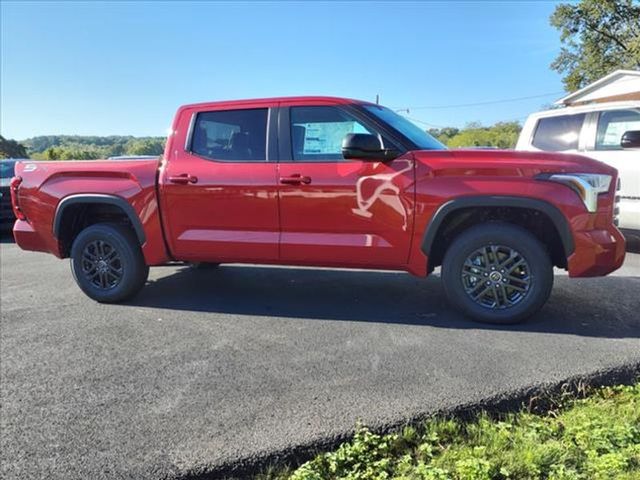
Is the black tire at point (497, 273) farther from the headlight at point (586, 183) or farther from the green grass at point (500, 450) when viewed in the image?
the green grass at point (500, 450)

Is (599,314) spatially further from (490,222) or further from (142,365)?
(142,365)

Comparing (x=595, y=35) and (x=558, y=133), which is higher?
(x=595, y=35)

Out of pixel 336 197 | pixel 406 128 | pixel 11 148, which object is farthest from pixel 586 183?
pixel 11 148

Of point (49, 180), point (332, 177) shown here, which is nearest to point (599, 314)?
point (332, 177)

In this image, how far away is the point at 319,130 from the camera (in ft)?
14.4

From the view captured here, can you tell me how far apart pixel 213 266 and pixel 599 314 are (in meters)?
4.51

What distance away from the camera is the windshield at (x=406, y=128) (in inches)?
168

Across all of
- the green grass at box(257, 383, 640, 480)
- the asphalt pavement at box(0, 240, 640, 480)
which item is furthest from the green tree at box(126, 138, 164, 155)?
the green grass at box(257, 383, 640, 480)

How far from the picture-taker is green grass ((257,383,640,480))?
221 centimetres

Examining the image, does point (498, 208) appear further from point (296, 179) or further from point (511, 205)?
point (296, 179)

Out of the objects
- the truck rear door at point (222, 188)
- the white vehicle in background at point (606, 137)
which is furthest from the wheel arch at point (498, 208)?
the white vehicle in background at point (606, 137)

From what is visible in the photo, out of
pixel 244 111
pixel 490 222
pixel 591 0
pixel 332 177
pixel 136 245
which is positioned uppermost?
pixel 591 0

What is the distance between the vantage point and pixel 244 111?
15.2 feet

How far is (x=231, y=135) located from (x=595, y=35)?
30714 millimetres
